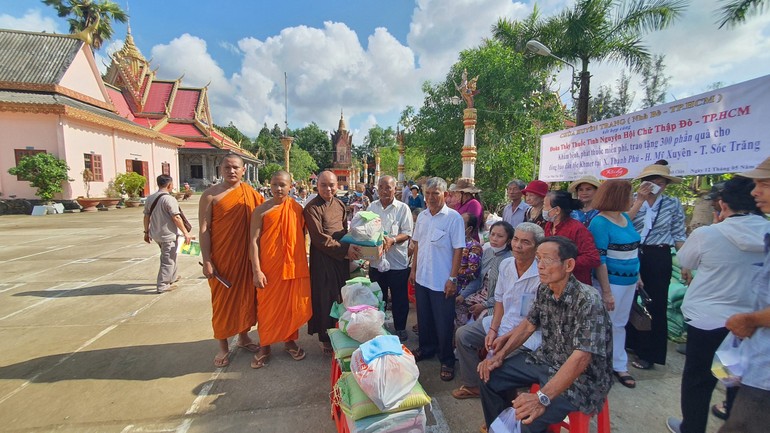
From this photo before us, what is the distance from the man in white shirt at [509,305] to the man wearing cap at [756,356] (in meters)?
0.93

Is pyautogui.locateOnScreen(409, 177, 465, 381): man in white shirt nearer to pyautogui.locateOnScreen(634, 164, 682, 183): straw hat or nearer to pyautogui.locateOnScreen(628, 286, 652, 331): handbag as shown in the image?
pyautogui.locateOnScreen(628, 286, 652, 331): handbag

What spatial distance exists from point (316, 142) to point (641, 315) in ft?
219

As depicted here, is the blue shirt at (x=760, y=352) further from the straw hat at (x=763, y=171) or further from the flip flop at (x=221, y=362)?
the flip flop at (x=221, y=362)

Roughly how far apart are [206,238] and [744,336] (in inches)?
142

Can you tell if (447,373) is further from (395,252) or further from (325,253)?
(325,253)

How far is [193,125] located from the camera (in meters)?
28.0

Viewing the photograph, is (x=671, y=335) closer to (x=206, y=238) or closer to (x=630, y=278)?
(x=630, y=278)

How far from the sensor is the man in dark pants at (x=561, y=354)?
1.72 metres

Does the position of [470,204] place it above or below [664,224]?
above

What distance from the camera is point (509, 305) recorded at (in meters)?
2.37

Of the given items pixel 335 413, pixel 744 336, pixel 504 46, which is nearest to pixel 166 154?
pixel 504 46

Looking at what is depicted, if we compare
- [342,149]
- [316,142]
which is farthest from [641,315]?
[316,142]

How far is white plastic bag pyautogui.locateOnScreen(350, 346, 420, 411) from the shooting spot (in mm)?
1771

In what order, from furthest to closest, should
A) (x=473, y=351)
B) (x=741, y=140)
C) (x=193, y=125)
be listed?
(x=193, y=125) → (x=741, y=140) → (x=473, y=351)
